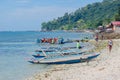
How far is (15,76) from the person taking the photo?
1121 inches

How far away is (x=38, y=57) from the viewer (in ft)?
128

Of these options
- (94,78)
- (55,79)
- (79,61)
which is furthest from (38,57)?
(94,78)

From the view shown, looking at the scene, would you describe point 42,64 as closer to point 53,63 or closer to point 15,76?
point 53,63

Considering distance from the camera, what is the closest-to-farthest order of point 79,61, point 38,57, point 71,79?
point 71,79
point 79,61
point 38,57

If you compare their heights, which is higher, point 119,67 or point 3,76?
point 119,67

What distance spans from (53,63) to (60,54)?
131 cm

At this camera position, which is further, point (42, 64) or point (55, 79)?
point (42, 64)

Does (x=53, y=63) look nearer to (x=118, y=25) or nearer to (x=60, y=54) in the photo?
(x=60, y=54)

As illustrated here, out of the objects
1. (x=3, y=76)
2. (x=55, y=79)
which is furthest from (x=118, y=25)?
(x=55, y=79)

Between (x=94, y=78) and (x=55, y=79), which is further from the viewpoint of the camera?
(x=55, y=79)

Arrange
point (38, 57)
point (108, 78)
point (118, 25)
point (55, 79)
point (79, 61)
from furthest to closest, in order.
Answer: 1. point (118, 25)
2. point (38, 57)
3. point (79, 61)
4. point (55, 79)
5. point (108, 78)

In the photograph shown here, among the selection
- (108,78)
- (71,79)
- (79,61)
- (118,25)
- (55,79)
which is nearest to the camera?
(108,78)

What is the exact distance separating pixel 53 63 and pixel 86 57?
11.8ft

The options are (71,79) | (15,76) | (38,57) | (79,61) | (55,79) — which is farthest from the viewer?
(38,57)
